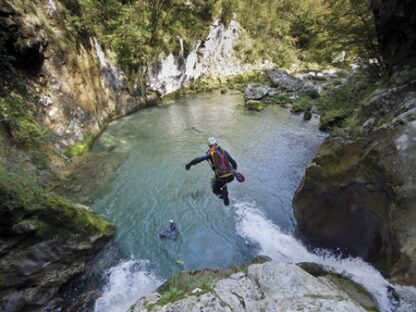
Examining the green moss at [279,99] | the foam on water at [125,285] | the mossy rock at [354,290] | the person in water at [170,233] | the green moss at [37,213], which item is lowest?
the foam on water at [125,285]

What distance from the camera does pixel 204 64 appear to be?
116 ft

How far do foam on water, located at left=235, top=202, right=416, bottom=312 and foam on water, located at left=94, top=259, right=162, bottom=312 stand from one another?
3.41 meters

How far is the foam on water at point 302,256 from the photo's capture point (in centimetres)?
605

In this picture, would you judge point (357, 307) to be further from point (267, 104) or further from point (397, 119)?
point (267, 104)

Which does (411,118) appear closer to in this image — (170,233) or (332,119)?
(170,233)

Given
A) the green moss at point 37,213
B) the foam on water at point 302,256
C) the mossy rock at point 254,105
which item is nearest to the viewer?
the foam on water at point 302,256

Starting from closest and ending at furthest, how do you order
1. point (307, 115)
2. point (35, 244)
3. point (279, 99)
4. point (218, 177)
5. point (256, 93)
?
point (35, 244), point (218, 177), point (307, 115), point (279, 99), point (256, 93)

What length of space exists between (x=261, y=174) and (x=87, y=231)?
8326 millimetres

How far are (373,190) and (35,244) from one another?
26.2ft

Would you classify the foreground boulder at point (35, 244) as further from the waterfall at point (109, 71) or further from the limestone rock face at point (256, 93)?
the limestone rock face at point (256, 93)

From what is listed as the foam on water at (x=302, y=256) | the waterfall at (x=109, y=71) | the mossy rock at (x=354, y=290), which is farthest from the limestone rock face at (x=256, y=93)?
the mossy rock at (x=354, y=290)

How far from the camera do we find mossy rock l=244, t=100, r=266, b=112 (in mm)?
24809

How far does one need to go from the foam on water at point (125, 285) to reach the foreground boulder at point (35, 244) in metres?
0.90

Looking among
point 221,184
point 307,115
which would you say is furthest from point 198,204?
point 307,115
